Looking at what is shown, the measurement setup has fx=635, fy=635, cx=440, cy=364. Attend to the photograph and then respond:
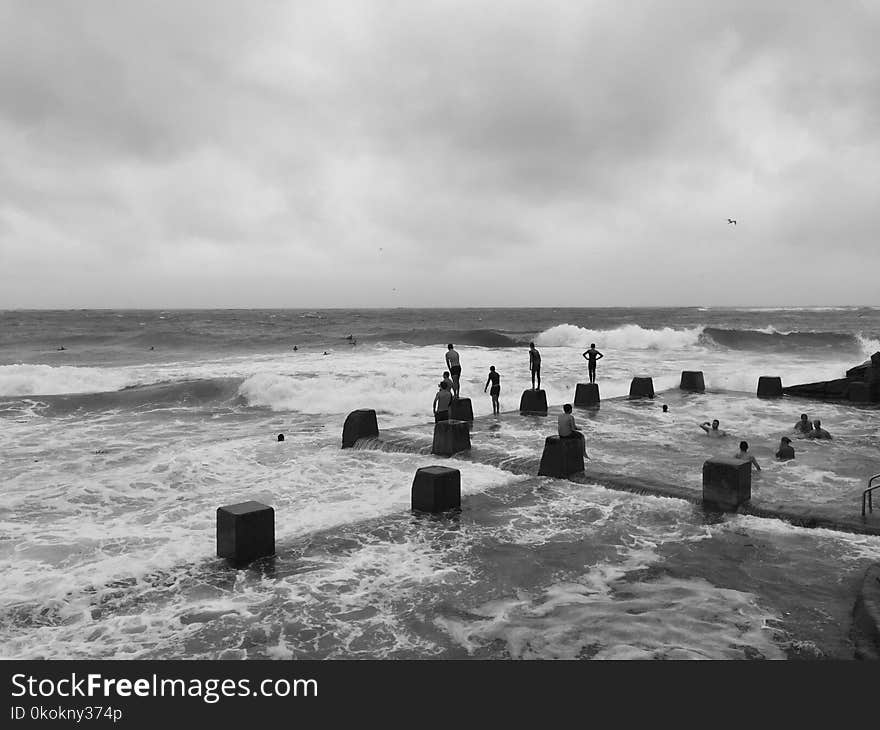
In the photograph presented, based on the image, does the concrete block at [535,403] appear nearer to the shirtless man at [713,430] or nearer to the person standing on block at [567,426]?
the shirtless man at [713,430]

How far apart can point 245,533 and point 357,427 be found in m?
7.24

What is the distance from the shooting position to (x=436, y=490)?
9.79 metres

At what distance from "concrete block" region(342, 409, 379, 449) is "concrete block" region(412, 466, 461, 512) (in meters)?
5.18

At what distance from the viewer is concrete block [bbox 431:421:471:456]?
1359 cm

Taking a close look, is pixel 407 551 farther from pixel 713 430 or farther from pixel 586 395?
pixel 586 395

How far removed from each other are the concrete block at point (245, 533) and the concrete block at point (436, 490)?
257cm

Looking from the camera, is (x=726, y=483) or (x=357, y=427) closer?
(x=726, y=483)

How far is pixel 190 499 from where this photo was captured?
11391 millimetres

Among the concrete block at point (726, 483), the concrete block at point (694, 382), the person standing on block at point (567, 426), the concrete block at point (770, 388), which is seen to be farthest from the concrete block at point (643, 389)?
the concrete block at point (726, 483)

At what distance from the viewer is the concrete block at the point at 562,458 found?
38.1 feet

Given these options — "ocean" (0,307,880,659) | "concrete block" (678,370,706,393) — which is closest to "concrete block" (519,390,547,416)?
"ocean" (0,307,880,659)

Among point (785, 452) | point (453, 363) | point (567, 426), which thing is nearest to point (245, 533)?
point (567, 426)
